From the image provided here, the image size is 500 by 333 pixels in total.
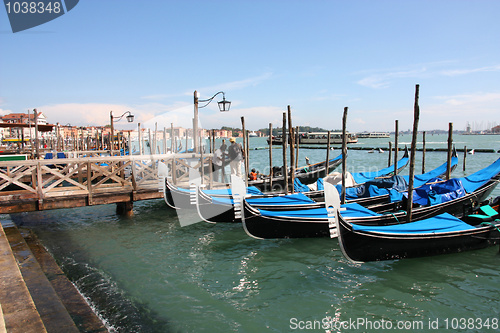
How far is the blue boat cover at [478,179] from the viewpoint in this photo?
842 cm

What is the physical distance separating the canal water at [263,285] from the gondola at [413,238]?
0.20 metres

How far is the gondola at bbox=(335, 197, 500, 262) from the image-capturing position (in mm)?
5230

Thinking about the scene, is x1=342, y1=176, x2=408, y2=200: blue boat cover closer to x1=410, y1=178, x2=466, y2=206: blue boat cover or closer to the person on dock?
x1=410, y1=178, x2=466, y2=206: blue boat cover

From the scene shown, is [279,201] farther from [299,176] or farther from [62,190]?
[299,176]

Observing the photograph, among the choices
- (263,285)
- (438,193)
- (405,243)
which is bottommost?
(263,285)

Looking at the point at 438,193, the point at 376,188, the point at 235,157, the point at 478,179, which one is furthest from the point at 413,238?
the point at 235,157

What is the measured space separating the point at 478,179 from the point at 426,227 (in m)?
4.43

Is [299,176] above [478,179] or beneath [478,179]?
beneath

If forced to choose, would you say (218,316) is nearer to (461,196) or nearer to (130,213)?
(130,213)

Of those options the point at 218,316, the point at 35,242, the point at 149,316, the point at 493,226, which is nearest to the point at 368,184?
the point at 493,226

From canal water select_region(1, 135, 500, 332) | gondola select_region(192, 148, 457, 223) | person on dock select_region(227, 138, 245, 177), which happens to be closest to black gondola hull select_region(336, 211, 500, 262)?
canal water select_region(1, 135, 500, 332)

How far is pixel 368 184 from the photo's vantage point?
329 inches

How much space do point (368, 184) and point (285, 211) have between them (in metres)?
2.54

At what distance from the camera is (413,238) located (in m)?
5.54
